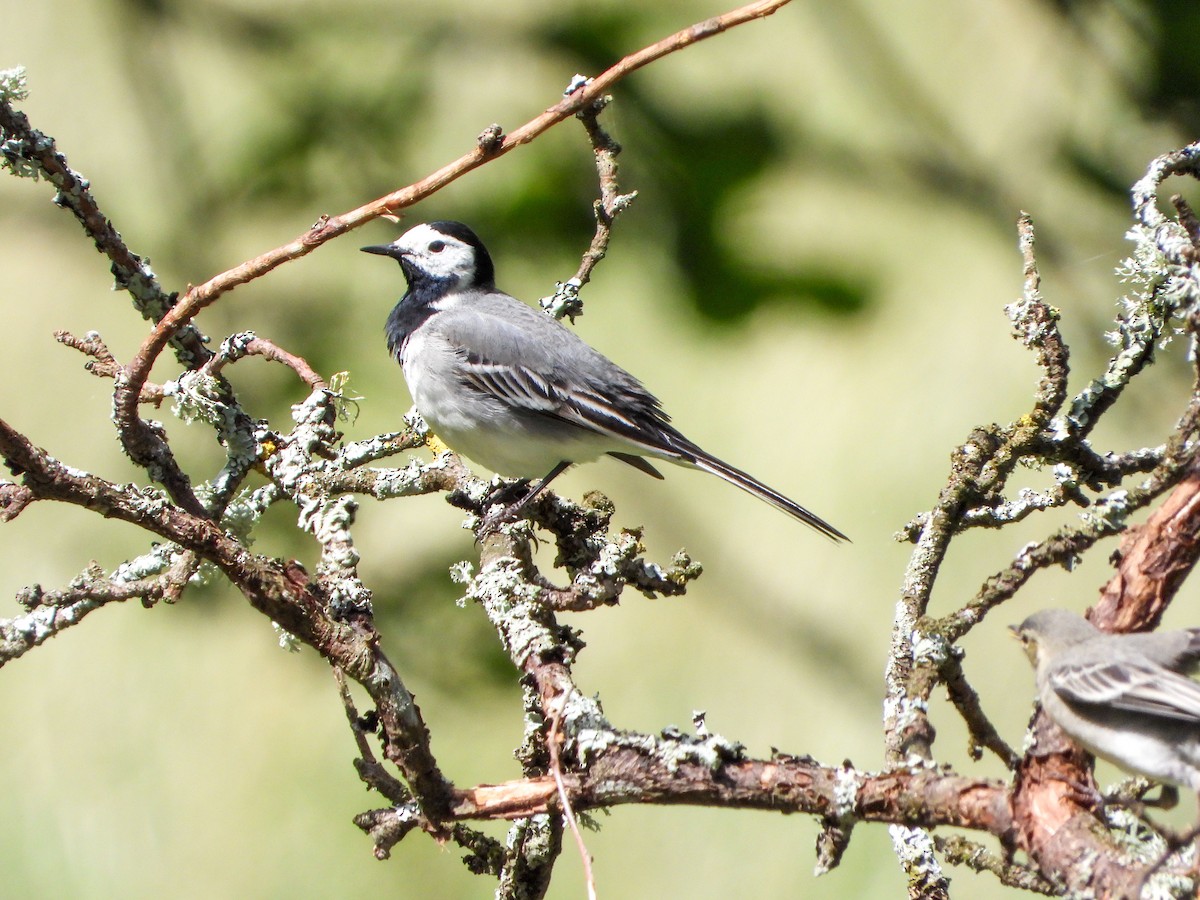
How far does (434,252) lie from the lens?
3.16 metres

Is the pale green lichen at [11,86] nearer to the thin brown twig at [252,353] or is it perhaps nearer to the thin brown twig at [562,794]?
the thin brown twig at [252,353]

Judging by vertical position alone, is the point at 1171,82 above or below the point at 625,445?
above

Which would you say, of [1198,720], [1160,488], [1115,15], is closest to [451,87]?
[1115,15]

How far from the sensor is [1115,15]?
125 inches

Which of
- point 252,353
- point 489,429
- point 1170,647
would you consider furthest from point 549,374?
point 1170,647

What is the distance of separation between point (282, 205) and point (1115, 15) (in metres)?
2.36

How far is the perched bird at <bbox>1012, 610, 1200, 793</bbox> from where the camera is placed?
1339mm

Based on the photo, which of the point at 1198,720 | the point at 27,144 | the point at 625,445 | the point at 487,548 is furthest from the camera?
the point at 625,445

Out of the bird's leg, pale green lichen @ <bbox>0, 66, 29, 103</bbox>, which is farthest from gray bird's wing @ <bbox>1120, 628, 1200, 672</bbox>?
pale green lichen @ <bbox>0, 66, 29, 103</bbox>

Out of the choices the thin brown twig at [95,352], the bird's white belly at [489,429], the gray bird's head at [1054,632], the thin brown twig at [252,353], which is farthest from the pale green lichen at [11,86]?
the gray bird's head at [1054,632]

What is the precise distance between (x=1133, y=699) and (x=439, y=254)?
2.26 meters

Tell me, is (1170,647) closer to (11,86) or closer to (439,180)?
(439,180)

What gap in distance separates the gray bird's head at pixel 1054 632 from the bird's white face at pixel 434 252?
6.56ft

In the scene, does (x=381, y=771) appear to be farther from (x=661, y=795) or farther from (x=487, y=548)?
(x=487, y=548)
